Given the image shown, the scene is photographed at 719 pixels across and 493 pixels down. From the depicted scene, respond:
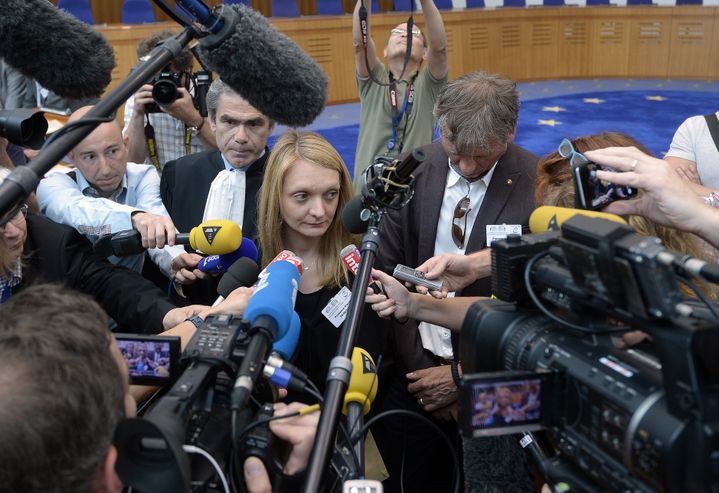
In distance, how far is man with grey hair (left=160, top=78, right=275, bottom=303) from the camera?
2.42 m

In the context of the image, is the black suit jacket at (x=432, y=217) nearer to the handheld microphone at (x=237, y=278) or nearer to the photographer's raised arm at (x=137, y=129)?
the handheld microphone at (x=237, y=278)

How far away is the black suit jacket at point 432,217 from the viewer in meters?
2.29

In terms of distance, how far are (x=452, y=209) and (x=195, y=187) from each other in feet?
3.16

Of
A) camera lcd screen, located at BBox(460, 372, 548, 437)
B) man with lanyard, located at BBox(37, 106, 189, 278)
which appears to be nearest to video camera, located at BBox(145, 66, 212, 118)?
man with lanyard, located at BBox(37, 106, 189, 278)

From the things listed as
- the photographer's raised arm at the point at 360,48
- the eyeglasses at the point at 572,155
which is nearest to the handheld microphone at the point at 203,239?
the eyeglasses at the point at 572,155

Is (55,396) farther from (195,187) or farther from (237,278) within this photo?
(195,187)

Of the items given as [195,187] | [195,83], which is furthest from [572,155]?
[195,83]

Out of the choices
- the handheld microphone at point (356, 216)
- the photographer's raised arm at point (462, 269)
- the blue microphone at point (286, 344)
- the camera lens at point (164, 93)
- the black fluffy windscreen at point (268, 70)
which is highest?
the black fluffy windscreen at point (268, 70)

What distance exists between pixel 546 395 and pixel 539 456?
0.56 feet

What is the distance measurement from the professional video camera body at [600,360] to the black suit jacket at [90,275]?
106cm

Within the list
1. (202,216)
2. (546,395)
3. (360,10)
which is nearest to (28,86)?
(360,10)

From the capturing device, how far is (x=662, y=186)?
4.64ft

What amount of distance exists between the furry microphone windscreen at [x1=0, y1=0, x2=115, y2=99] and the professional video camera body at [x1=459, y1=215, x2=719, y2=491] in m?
0.81

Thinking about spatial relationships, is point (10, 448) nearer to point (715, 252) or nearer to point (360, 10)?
point (715, 252)
